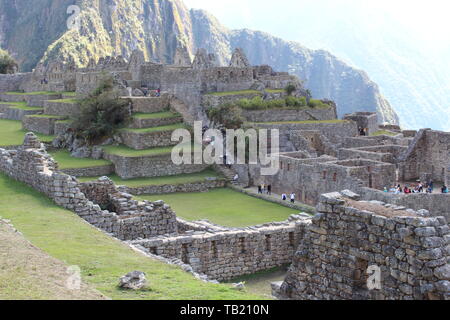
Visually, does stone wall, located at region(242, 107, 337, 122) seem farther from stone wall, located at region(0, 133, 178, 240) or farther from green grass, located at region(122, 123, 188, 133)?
stone wall, located at region(0, 133, 178, 240)

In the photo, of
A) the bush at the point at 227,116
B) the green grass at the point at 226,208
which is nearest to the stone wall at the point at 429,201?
the green grass at the point at 226,208

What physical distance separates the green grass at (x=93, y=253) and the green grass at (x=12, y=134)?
23706 mm

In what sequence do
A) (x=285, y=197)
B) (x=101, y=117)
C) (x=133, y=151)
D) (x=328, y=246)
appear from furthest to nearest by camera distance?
(x=101, y=117) → (x=133, y=151) → (x=285, y=197) → (x=328, y=246)

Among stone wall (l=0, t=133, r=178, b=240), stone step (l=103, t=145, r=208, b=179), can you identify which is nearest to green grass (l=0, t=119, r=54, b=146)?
stone step (l=103, t=145, r=208, b=179)

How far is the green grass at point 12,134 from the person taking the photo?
126ft

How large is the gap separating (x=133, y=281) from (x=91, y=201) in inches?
277

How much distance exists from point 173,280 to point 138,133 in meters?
27.3

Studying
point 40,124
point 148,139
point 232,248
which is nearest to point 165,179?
point 148,139

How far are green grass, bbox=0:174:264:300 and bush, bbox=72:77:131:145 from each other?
2326cm

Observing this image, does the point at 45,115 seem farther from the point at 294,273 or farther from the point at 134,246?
the point at 294,273

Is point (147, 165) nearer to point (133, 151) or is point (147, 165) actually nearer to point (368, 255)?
point (133, 151)

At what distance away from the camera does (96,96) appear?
41156mm

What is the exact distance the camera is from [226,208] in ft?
89.4

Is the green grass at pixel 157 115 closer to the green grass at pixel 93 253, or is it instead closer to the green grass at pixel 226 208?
the green grass at pixel 226 208
